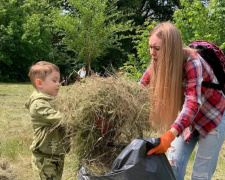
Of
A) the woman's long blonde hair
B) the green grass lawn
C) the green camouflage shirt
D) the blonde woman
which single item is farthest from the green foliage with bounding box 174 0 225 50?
the green camouflage shirt

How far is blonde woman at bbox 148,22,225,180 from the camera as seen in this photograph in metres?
2.33

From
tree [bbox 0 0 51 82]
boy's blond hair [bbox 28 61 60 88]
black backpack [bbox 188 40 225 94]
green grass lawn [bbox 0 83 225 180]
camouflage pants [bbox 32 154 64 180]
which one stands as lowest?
tree [bbox 0 0 51 82]

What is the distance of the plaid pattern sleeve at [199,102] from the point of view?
90.5 inches

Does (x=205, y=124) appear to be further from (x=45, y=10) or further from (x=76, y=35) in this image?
(x=45, y=10)

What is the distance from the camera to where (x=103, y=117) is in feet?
7.09

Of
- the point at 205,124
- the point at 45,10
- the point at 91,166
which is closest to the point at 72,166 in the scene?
the point at 91,166

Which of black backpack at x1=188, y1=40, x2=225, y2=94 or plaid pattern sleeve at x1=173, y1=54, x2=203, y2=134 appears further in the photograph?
black backpack at x1=188, y1=40, x2=225, y2=94

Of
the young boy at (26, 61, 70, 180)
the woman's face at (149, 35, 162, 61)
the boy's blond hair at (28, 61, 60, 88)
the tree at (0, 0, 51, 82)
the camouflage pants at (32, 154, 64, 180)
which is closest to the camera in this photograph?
the woman's face at (149, 35, 162, 61)

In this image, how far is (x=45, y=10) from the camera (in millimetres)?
28000

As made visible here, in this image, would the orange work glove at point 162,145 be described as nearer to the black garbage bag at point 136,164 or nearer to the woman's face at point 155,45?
the black garbage bag at point 136,164

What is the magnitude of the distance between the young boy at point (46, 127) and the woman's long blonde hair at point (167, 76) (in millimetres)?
706

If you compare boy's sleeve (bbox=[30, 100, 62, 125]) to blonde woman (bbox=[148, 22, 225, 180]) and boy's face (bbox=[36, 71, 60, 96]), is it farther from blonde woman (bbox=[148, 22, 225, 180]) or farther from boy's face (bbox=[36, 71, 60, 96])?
blonde woman (bbox=[148, 22, 225, 180])

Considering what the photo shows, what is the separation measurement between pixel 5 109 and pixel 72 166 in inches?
268

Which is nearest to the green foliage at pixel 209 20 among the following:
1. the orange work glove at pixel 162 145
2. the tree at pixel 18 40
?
the orange work glove at pixel 162 145
